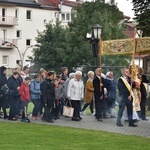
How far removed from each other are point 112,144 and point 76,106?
5741 millimetres

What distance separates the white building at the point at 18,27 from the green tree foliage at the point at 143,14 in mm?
49470

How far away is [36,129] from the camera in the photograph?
51.4ft

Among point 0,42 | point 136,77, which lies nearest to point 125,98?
point 136,77

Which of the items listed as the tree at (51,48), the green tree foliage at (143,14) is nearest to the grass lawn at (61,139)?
the green tree foliage at (143,14)

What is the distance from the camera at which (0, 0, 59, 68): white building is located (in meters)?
79.0

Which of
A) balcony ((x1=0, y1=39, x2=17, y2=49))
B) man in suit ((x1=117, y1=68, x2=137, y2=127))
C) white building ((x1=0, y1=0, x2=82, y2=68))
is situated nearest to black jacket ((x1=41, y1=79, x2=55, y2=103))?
man in suit ((x1=117, y1=68, x2=137, y2=127))

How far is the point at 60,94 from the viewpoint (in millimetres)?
19062

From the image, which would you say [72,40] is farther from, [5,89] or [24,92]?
[24,92]

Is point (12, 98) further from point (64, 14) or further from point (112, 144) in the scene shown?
point (64, 14)

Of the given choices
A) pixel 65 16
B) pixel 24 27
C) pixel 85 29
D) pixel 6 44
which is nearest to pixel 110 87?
pixel 85 29

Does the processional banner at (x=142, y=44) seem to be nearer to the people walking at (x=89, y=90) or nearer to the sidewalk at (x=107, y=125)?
the sidewalk at (x=107, y=125)

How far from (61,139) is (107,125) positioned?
3893 millimetres

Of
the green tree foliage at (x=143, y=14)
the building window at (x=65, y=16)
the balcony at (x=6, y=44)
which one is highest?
the building window at (x=65, y=16)

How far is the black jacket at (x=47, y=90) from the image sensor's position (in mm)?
17828
